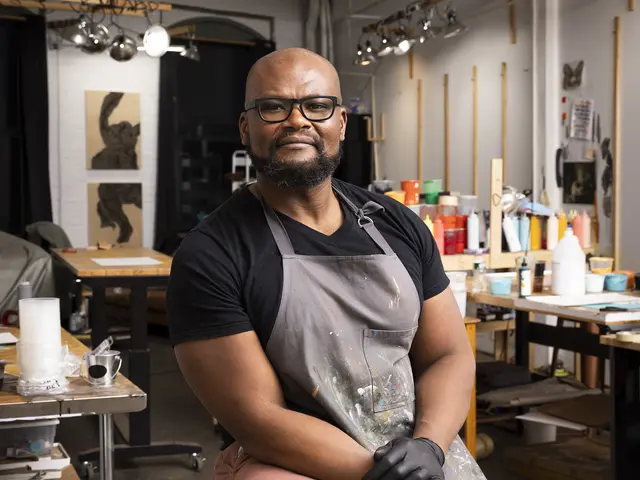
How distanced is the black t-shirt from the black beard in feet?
0.32

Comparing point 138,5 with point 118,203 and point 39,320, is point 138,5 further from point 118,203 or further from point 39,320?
point 39,320

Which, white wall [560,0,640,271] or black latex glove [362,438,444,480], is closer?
black latex glove [362,438,444,480]

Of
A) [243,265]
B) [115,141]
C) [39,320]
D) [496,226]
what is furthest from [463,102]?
[243,265]

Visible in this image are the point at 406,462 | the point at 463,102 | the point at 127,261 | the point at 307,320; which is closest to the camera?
the point at 406,462

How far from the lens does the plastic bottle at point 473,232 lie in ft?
15.2

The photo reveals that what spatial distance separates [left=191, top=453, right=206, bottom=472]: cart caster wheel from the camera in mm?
4416

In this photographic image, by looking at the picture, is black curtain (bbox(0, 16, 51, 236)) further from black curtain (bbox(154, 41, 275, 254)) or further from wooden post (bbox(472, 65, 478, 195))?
wooden post (bbox(472, 65, 478, 195))

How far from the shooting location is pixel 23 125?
30.2ft

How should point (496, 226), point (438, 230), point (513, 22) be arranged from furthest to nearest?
point (513, 22) < point (496, 226) < point (438, 230)

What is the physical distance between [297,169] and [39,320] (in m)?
0.93

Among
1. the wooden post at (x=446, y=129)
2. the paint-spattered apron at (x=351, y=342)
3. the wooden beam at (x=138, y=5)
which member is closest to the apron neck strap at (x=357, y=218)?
the paint-spattered apron at (x=351, y=342)

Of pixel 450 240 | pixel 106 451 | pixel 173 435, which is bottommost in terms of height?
pixel 173 435

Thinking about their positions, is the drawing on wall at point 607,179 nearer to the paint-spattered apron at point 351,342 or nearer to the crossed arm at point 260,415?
the paint-spattered apron at point 351,342

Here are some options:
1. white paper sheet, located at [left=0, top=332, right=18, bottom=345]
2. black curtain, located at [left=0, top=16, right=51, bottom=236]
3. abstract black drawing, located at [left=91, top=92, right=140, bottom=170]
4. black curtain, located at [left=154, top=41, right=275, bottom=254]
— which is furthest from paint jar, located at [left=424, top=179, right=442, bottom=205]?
abstract black drawing, located at [left=91, top=92, right=140, bottom=170]
